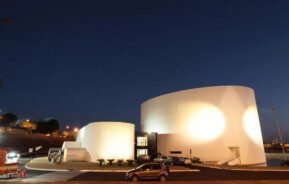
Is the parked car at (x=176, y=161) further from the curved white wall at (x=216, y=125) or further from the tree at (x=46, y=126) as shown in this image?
the tree at (x=46, y=126)

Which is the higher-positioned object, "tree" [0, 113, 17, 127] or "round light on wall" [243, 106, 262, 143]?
"tree" [0, 113, 17, 127]

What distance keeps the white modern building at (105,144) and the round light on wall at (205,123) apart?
647 inches

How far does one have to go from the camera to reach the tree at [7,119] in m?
136

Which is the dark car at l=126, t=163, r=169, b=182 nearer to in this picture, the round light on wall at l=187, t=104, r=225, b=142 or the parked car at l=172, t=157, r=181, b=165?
the parked car at l=172, t=157, r=181, b=165

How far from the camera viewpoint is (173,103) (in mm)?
59469

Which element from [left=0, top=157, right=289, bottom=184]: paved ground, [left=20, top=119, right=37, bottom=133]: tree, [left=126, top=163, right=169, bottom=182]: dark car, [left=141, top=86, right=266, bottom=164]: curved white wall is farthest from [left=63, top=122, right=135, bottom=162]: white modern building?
[left=20, top=119, right=37, bottom=133]: tree

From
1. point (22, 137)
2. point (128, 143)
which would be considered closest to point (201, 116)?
point (128, 143)

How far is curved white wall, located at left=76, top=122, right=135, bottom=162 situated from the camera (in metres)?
41.3

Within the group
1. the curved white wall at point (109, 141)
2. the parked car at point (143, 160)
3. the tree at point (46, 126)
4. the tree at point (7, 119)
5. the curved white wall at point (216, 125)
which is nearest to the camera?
the parked car at point (143, 160)

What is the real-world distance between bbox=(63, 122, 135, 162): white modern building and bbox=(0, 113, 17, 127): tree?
375 ft

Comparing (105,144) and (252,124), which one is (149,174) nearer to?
(105,144)

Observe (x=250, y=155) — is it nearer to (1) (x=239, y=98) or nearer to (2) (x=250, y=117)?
(2) (x=250, y=117)

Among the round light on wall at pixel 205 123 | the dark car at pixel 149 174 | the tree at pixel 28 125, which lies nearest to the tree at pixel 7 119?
the tree at pixel 28 125

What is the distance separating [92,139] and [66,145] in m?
10.1
